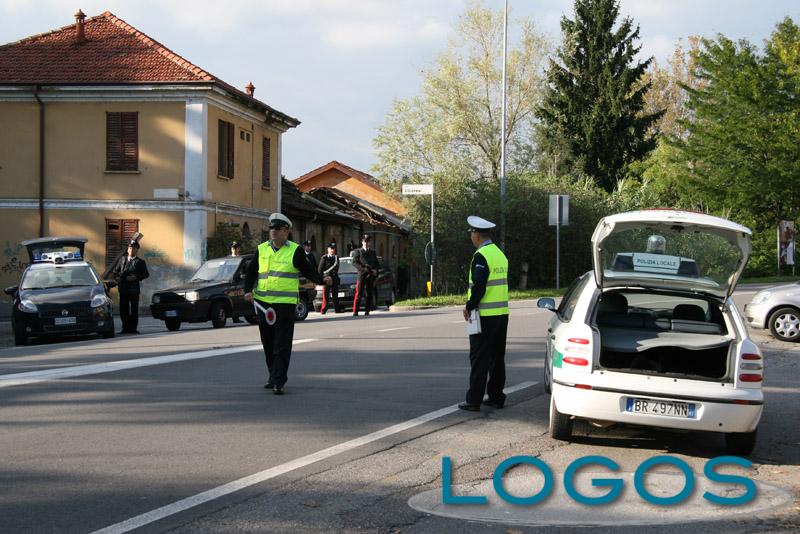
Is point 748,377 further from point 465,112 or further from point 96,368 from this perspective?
point 465,112

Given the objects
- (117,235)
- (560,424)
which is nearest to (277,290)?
(560,424)

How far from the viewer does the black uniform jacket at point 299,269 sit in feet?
35.9

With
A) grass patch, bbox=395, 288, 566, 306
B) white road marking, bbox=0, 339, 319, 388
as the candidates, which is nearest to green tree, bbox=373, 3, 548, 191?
grass patch, bbox=395, 288, 566, 306

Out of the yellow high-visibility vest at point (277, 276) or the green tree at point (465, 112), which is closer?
the yellow high-visibility vest at point (277, 276)

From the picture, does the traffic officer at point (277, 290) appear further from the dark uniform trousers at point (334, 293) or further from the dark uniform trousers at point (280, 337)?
the dark uniform trousers at point (334, 293)

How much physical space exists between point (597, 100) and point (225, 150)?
26.2m

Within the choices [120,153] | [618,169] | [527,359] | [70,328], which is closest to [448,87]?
[618,169]

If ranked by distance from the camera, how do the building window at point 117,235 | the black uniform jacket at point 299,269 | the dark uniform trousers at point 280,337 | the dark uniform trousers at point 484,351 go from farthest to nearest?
1. the building window at point 117,235
2. the black uniform jacket at point 299,269
3. the dark uniform trousers at point 280,337
4. the dark uniform trousers at point 484,351

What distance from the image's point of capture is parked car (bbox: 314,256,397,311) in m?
31.1

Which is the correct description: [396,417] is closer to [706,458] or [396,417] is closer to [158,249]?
[706,458]

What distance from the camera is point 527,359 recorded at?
14.3 metres

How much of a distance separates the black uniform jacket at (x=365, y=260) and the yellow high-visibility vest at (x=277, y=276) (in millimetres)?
13941

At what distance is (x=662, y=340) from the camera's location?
850 cm

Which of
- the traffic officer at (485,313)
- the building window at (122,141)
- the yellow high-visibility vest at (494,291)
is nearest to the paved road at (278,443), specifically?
the traffic officer at (485,313)
